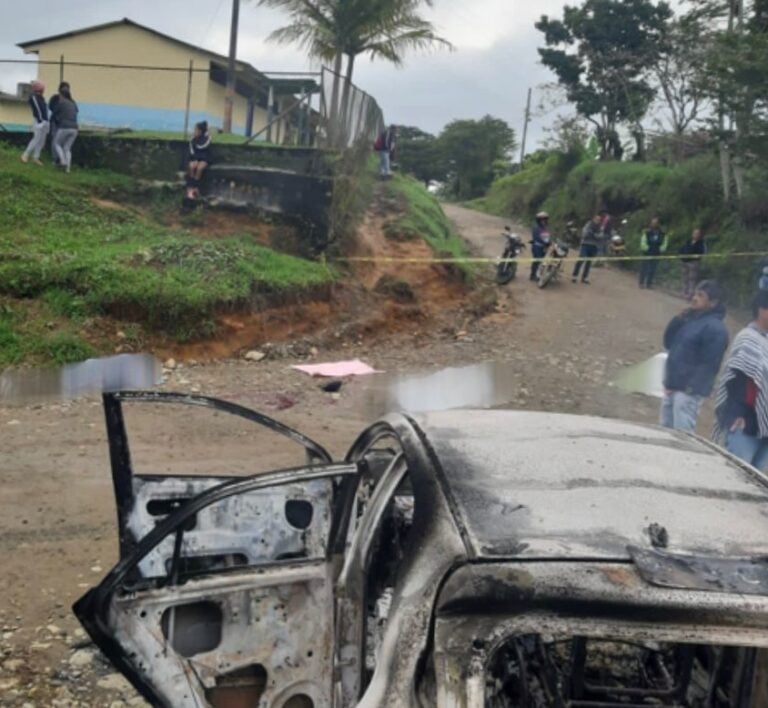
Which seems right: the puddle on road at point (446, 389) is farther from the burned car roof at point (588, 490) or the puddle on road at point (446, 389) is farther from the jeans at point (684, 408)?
the burned car roof at point (588, 490)

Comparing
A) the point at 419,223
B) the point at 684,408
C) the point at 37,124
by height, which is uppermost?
the point at 37,124

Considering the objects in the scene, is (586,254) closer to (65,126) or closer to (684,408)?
(65,126)

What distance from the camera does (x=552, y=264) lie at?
1648 centimetres

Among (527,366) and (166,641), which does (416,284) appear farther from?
(166,641)

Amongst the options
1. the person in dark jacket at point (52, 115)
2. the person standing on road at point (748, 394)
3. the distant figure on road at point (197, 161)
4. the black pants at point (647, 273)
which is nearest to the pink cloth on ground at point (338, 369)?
the distant figure on road at point (197, 161)

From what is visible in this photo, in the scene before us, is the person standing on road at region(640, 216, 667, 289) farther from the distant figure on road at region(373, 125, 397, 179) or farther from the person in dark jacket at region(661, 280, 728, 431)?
the person in dark jacket at region(661, 280, 728, 431)

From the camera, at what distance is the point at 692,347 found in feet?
20.1

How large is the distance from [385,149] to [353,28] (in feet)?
9.58

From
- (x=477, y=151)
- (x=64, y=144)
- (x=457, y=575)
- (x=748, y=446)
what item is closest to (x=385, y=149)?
(x=64, y=144)

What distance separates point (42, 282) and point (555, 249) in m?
9.56

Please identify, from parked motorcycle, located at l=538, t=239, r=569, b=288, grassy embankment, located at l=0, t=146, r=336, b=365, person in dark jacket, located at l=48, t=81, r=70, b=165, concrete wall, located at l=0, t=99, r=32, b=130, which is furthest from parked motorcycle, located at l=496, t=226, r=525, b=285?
concrete wall, located at l=0, t=99, r=32, b=130

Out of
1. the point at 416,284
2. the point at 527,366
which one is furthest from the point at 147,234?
the point at 527,366

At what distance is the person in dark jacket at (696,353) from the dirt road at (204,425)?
113 inches

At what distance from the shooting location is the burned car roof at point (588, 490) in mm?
2201
